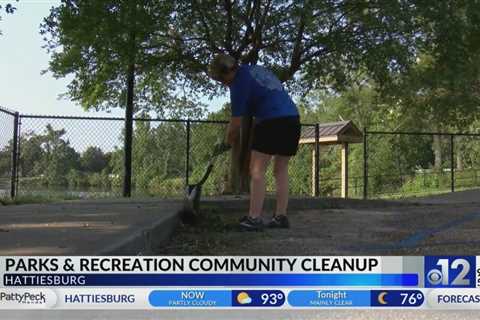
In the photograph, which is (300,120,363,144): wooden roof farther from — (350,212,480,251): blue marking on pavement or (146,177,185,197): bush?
(350,212,480,251): blue marking on pavement

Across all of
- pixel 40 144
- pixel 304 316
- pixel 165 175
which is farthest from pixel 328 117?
pixel 304 316

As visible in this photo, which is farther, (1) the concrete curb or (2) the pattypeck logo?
(1) the concrete curb

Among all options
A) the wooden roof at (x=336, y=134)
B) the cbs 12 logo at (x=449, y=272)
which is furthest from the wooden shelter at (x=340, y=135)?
the cbs 12 logo at (x=449, y=272)

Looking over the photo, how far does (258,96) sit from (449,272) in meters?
2.80

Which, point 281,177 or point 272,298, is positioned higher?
point 281,177

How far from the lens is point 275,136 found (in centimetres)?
549

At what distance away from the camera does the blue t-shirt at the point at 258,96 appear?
544 cm

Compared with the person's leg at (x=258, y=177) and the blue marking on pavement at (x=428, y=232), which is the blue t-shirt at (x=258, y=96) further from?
the blue marking on pavement at (x=428, y=232)

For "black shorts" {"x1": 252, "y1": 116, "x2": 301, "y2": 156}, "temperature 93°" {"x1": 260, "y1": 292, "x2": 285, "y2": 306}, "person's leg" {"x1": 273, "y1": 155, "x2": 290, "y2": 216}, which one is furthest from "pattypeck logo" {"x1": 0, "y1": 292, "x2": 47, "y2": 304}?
"person's leg" {"x1": 273, "y1": 155, "x2": 290, "y2": 216}

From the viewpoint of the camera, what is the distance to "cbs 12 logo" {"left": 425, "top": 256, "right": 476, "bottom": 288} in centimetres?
310

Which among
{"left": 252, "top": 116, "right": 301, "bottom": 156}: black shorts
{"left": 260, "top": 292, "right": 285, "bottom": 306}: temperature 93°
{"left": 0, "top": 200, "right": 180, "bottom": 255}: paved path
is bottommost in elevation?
{"left": 260, "top": 292, "right": 285, "bottom": 306}: temperature 93°

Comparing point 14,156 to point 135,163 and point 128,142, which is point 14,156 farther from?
point 135,163

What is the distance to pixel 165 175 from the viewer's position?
56.4 ft

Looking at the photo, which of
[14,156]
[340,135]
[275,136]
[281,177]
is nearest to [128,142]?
[14,156]
